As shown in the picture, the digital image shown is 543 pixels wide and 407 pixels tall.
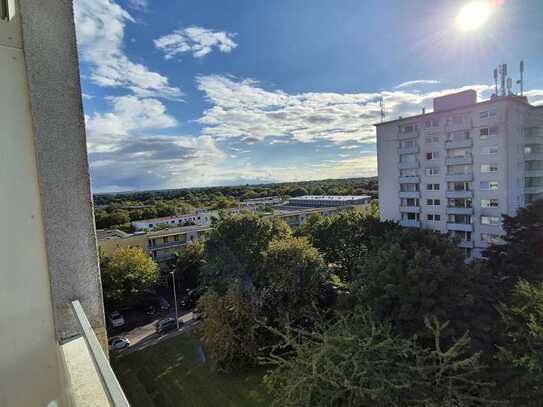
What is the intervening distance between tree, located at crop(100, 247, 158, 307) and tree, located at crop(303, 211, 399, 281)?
8.26 metres

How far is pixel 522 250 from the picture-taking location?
1016 centimetres

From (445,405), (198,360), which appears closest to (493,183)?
(445,405)

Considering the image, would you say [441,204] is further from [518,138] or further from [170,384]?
[170,384]

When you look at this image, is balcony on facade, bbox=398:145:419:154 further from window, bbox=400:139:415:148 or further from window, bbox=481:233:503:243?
window, bbox=481:233:503:243

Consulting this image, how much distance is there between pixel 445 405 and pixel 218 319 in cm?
664

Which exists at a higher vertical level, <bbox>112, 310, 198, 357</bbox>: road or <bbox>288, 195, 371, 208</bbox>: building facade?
<bbox>288, 195, 371, 208</bbox>: building facade

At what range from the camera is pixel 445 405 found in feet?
14.7

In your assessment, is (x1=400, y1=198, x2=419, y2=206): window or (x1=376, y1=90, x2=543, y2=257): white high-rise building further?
(x1=400, y1=198, x2=419, y2=206): window

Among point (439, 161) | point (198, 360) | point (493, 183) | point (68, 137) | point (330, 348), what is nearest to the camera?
point (68, 137)

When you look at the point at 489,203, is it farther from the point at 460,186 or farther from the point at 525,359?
the point at 525,359

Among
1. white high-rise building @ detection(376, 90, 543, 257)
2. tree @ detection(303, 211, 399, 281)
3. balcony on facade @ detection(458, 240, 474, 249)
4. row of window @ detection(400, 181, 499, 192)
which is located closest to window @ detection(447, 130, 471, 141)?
white high-rise building @ detection(376, 90, 543, 257)

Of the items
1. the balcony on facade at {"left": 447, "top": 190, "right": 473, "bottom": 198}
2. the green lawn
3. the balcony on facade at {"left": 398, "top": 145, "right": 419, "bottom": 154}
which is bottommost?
the green lawn

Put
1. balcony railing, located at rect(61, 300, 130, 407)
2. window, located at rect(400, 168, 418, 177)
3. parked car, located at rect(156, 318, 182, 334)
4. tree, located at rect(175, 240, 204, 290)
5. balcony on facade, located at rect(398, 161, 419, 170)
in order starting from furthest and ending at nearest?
window, located at rect(400, 168, 418, 177)
balcony on facade, located at rect(398, 161, 419, 170)
tree, located at rect(175, 240, 204, 290)
parked car, located at rect(156, 318, 182, 334)
balcony railing, located at rect(61, 300, 130, 407)

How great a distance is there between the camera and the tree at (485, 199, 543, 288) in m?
9.73
